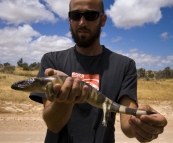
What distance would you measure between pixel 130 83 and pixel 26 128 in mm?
8839

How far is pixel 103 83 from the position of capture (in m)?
3.53

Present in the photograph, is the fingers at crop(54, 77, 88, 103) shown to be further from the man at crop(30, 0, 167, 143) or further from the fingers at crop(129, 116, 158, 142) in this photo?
the fingers at crop(129, 116, 158, 142)

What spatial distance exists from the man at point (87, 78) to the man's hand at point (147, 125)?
0.36m

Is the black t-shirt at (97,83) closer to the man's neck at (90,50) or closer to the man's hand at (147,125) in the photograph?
the man's neck at (90,50)

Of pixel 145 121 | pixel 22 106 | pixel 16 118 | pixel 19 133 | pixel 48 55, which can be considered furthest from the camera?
pixel 22 106

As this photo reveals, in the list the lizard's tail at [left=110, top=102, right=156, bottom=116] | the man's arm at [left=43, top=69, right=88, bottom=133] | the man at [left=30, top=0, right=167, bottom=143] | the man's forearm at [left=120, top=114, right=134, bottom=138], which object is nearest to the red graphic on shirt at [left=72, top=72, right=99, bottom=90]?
the man at [left=30, top=0, right=167, bottom=143]

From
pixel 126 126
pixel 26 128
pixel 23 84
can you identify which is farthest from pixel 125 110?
pixel 26 128

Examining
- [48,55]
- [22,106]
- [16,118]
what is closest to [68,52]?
[48,55]

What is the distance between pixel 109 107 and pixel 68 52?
1119 mm

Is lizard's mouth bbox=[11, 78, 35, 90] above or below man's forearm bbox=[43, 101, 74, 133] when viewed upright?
above

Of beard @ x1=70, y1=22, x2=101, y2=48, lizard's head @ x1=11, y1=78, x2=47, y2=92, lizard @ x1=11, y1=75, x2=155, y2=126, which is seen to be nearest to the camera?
lizard @ x1=11, y1=75, x2=155, y2=126

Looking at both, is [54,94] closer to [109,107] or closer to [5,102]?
[109,107]

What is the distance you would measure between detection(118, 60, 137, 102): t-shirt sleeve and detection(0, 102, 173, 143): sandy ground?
673 centimetres

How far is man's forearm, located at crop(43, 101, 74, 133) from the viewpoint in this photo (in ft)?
10.5
